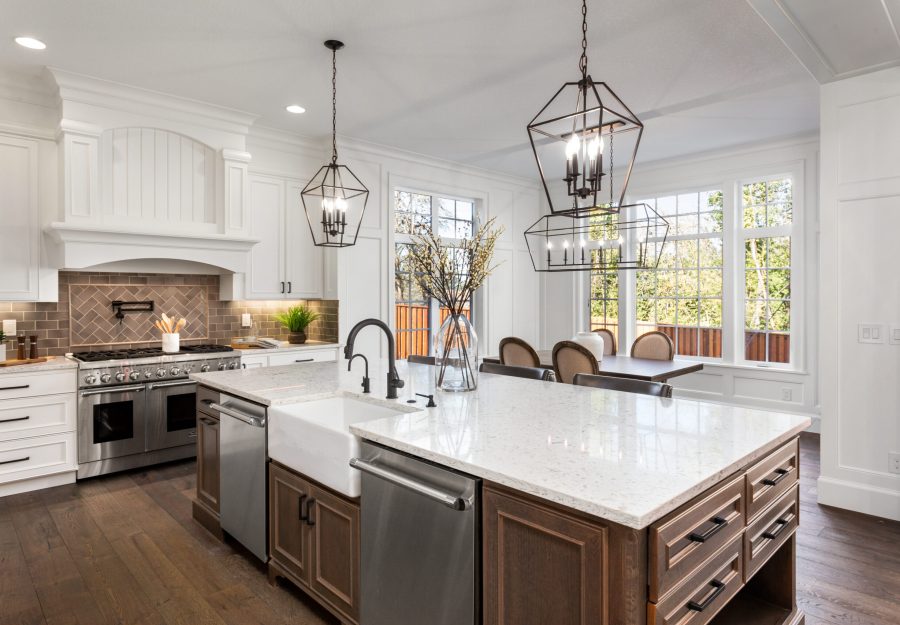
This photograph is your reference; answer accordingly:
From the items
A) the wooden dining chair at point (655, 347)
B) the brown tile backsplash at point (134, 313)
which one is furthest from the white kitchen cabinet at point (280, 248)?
the wooden dining chair at point (655, 347)

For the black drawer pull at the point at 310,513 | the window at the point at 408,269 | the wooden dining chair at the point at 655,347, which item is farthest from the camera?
the window at the point at 408,269

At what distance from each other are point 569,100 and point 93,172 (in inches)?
139

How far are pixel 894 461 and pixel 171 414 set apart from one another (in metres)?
4.89

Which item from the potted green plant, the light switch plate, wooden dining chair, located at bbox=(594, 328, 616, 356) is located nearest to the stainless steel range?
the potted green plant

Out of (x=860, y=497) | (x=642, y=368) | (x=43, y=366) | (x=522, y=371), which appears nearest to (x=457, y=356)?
(x=522, y=371)

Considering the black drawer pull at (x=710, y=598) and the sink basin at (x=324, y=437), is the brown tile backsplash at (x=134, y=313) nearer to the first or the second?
the sink basin at (x=324, y=437)

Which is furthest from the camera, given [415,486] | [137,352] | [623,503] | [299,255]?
[299,255]

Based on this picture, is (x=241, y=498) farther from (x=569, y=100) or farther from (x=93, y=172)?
(x=569, y=100)

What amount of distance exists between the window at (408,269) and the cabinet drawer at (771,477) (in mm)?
4124

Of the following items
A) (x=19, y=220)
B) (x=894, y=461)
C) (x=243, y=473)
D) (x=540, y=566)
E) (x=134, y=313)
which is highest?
(x=19, y=220)

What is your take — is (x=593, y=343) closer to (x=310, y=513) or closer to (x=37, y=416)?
(x=310, y=513)

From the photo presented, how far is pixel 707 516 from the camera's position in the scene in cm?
140

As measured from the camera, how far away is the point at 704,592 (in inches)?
55.1

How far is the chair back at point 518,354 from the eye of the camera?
14.2 feet
